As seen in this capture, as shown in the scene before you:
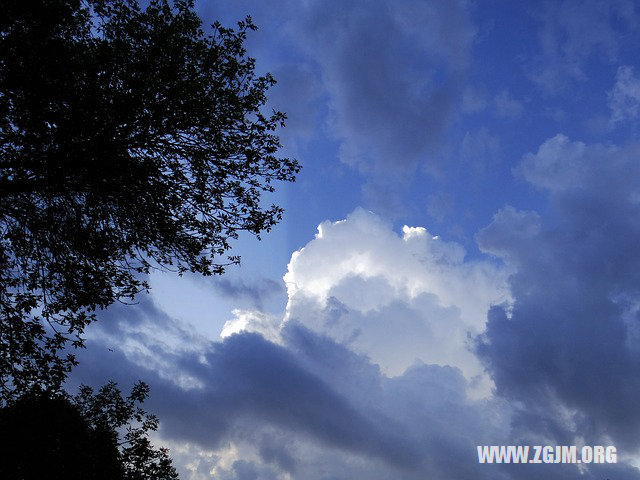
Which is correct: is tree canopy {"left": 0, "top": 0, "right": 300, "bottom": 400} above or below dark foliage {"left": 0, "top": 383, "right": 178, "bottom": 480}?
above

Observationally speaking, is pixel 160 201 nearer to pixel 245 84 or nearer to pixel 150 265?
pixel 150 265

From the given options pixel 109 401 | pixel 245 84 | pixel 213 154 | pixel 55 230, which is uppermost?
pixel 245 84

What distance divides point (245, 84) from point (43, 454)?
48.7ft

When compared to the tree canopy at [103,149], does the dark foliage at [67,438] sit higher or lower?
lower

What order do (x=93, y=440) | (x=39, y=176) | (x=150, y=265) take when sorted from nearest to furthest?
(x=39, y=176)
(x=150, y=265)
(x=93, y=440)

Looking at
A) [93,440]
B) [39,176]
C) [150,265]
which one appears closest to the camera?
[39,176]

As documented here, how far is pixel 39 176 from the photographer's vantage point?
41.3 feet

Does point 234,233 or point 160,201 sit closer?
point 160,201

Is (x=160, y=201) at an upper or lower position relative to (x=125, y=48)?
lower

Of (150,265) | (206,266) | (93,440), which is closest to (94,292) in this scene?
(150,265)

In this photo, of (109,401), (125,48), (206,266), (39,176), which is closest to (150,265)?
(206,266)

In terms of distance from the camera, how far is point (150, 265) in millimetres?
14703

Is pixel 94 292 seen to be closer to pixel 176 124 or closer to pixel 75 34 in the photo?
pixel 176 124

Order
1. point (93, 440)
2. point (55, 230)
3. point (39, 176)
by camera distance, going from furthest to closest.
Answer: point (93, 440), point (55, 230), point (39, 176)
